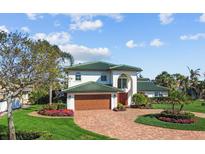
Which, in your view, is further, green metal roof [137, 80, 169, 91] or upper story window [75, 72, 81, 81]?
green metal roof [137, 80, 169, 91]

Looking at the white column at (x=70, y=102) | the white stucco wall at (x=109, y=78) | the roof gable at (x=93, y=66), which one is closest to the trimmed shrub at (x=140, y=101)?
the white stucco wall at (x=109, y=78)

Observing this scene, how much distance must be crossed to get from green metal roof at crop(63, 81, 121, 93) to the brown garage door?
0.81 m

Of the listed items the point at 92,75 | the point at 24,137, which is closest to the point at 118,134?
the point at 24,137

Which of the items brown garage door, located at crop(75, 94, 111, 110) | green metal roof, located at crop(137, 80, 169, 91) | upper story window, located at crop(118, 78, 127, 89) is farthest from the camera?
green metal roof, located at crop(137, 80, 169, 91)

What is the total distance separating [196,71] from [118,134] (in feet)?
156

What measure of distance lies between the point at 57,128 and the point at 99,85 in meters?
16.1

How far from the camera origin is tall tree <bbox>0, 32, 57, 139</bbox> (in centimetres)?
1567

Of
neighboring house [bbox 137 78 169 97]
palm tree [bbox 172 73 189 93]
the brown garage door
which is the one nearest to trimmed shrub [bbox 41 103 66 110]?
the brown garage door

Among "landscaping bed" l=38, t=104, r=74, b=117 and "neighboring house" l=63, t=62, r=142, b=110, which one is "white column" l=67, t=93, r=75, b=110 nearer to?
"neighboring house" l=63, t=62, r=142, b=110

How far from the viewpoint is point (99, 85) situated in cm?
3838

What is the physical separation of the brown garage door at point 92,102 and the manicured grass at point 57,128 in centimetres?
829

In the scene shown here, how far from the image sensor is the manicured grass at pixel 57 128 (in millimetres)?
19812

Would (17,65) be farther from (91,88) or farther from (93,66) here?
(93,66)
